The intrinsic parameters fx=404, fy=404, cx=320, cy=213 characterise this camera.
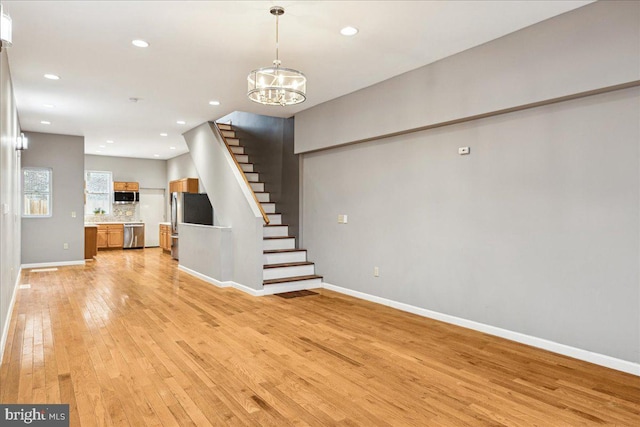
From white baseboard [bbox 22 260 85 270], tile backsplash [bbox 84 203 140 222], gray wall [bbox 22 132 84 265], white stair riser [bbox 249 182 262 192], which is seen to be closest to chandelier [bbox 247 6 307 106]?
white stair riser [bbox 249 182 262 192]

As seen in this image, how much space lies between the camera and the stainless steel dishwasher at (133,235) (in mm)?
12188

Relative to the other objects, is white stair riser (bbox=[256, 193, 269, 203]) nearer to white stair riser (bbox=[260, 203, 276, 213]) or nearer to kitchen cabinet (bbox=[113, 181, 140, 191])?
white stair riser (bbox=[260, 203, 276, 213])

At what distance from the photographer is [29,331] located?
13.5 ft

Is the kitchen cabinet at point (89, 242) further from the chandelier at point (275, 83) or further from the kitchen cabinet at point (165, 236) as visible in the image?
the chandelier at point (275, 83)

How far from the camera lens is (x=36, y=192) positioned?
27.8 ft

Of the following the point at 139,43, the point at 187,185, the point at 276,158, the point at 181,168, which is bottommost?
the point at 187,185

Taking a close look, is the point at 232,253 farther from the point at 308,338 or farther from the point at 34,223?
the point at 34,223

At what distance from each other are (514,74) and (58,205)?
8942 mm

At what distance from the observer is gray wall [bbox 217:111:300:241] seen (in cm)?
718

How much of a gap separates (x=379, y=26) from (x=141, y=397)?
347cm

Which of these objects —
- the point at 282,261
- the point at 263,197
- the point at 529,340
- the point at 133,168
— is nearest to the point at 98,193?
the point at 133,168

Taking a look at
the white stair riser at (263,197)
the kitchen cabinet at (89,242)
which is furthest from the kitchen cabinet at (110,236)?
the white stair riser at (263,197)

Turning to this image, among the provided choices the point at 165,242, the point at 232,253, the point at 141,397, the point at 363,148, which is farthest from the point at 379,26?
the point at 165,242

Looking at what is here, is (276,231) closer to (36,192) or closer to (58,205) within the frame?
(58,205)
